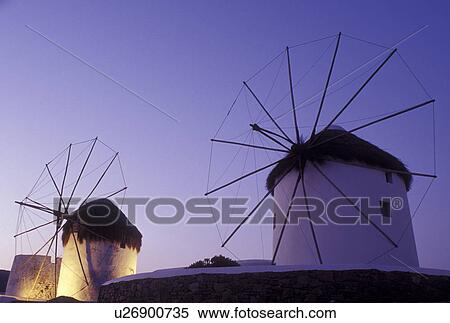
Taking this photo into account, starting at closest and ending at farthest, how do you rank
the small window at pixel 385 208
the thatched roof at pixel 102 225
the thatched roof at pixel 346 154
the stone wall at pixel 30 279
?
the small window at pixel 385 208
the thatched roof at pixel 346 154
the thatched roof at pixel 102 225
the stone wall at pixel 30 279

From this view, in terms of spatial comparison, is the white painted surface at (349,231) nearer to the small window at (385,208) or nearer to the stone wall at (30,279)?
the small window at (385,208)

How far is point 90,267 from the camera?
15797 millimetres

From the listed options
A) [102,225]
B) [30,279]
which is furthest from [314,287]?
[30,279]

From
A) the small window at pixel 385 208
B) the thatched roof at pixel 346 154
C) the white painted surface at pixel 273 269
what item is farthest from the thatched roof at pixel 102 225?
the small window at pixel 385 208

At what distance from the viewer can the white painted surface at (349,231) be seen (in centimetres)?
1000

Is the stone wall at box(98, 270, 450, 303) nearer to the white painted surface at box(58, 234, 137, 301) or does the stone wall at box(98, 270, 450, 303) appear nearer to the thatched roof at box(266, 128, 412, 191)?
the thatched roof at box(266, 128, 412, 191)

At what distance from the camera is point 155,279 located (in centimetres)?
846

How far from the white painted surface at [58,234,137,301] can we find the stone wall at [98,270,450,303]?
857cm

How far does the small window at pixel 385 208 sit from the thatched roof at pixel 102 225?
9.76 m

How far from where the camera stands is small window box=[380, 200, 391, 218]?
34.6 feet

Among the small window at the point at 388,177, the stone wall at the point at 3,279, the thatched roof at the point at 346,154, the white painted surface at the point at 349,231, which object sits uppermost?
the thatched roof at the point at 346,154

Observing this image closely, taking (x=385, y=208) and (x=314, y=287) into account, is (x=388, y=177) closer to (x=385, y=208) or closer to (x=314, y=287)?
(x=385, y=208)
